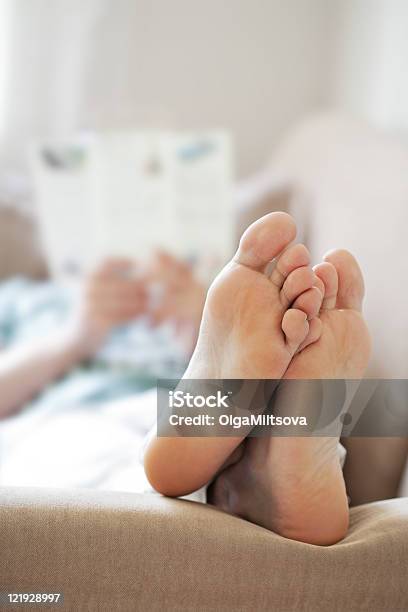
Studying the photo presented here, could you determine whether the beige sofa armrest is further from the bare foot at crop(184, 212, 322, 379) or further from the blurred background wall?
the blurred background wall

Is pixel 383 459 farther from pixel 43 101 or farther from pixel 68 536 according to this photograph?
pixel 43 101

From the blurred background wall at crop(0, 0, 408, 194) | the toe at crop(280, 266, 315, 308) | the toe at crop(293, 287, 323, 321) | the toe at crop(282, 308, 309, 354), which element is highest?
the blurred background wall at crop(0, 0, 408, 194)

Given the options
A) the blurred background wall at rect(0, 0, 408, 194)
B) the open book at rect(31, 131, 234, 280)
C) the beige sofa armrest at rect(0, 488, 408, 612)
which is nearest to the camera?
the beige sofa armrest at rect(0, 488, 408, 612)

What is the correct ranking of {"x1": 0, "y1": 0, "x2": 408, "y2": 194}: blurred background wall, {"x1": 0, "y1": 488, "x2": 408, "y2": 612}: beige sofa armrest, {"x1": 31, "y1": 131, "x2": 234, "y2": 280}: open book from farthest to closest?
{"x1": 0, "y1": 0, "x2": 408, "y2": 194}: blurred background wall
{"x1": 31, "y1": 131, "x2": 234, "y2": 280}: open book
{"x1": 0, "y1": 488, "x2": 408, "y2": 612}: beige sofa armrest

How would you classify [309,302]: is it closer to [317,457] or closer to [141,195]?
[317,457]

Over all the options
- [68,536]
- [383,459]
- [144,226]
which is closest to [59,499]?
[68,536]

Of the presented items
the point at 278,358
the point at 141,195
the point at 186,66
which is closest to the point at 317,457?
the point at 278,358

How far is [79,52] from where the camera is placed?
6.48ft

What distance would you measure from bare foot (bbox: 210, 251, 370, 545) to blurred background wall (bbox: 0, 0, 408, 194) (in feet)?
3.78

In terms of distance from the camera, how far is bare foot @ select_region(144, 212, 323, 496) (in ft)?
1.96

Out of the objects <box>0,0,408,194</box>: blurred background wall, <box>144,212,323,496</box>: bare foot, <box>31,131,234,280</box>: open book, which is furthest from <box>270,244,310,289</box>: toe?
<box>0,0,408,194</box>: blurred background wall

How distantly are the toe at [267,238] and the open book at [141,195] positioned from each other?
81cm

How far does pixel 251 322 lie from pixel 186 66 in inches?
67.2

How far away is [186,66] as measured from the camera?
7.13ft
